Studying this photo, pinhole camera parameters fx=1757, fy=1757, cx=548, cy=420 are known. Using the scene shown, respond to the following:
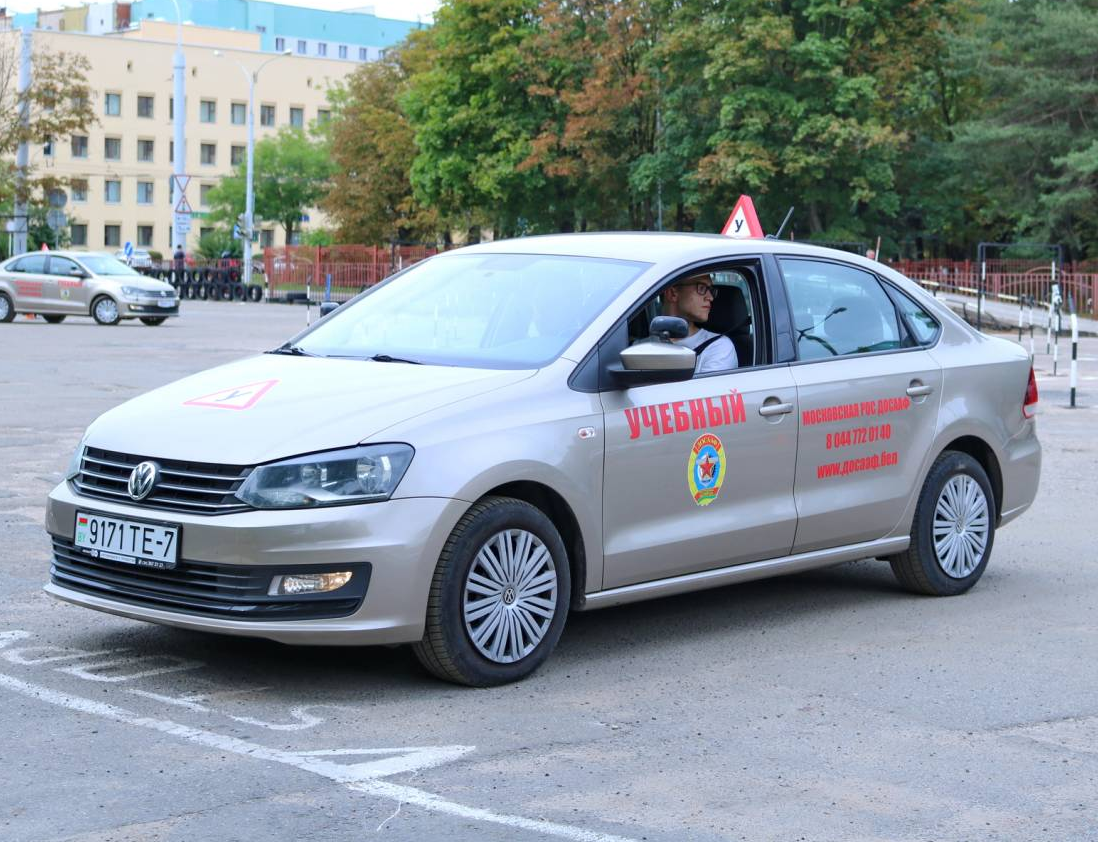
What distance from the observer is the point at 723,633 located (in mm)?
7352

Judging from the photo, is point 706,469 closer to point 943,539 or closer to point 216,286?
point 943,539

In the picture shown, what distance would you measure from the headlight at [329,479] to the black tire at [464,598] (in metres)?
0.33

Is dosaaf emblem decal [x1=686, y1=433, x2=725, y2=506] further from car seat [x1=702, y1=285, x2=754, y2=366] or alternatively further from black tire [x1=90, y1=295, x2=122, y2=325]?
black tire [x1=90, y1=295, x2=122, y2=325]

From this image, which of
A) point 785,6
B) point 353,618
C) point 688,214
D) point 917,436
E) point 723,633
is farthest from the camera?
point 688,214

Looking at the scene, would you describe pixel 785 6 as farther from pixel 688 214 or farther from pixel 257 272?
pixel 257 272

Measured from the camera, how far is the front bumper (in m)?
5.79

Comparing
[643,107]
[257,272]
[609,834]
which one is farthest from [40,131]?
[609,834]

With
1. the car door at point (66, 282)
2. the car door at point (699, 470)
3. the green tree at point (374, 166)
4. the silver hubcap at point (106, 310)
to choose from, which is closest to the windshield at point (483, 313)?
the car door at point (699, 470)

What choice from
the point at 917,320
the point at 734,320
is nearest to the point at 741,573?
the point at 734,320

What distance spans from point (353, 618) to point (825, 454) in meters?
2.49

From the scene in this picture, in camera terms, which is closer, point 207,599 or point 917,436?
point 207,599

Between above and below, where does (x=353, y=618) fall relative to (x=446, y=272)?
below

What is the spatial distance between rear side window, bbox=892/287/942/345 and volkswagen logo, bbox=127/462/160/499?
3778 mm

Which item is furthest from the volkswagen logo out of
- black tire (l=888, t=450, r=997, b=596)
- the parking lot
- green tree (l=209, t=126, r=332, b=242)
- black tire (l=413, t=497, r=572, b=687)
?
green tree (l=209, t=126, r=332, b=242)
